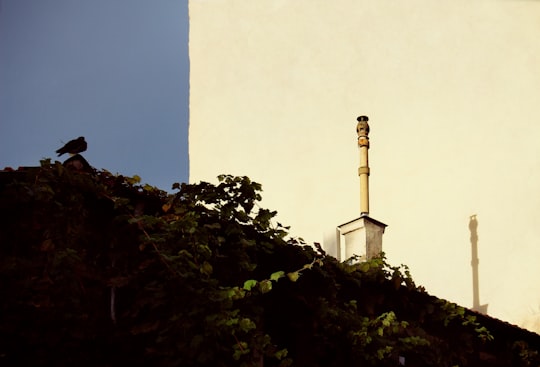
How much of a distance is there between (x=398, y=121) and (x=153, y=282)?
9.57 m

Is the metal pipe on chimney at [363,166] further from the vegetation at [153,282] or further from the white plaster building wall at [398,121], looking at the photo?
the vegetation at [153,282]

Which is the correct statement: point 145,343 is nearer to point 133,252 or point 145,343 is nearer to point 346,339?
point 133,252

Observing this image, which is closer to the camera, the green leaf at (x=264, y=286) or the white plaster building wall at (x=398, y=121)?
the green leaf at (x=264, y=286)

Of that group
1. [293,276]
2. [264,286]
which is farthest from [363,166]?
[264,286]

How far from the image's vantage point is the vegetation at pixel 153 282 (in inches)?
182

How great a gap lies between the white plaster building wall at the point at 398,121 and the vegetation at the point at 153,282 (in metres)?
6.42

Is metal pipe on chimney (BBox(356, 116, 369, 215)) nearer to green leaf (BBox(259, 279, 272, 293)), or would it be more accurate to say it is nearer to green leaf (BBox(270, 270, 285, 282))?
green leaf (BBox(270, 270, 285, 282))

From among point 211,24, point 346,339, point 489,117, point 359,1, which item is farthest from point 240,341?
point 211,24

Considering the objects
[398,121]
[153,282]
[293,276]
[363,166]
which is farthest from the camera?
[398,121]

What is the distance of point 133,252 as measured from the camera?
5082 mm

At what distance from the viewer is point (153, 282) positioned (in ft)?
16.2

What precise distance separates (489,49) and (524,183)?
2784mm

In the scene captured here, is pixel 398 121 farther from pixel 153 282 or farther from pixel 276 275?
pixel 153 282

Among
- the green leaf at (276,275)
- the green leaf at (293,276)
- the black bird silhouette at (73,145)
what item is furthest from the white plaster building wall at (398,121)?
the black bird silhouette at (73,145)
